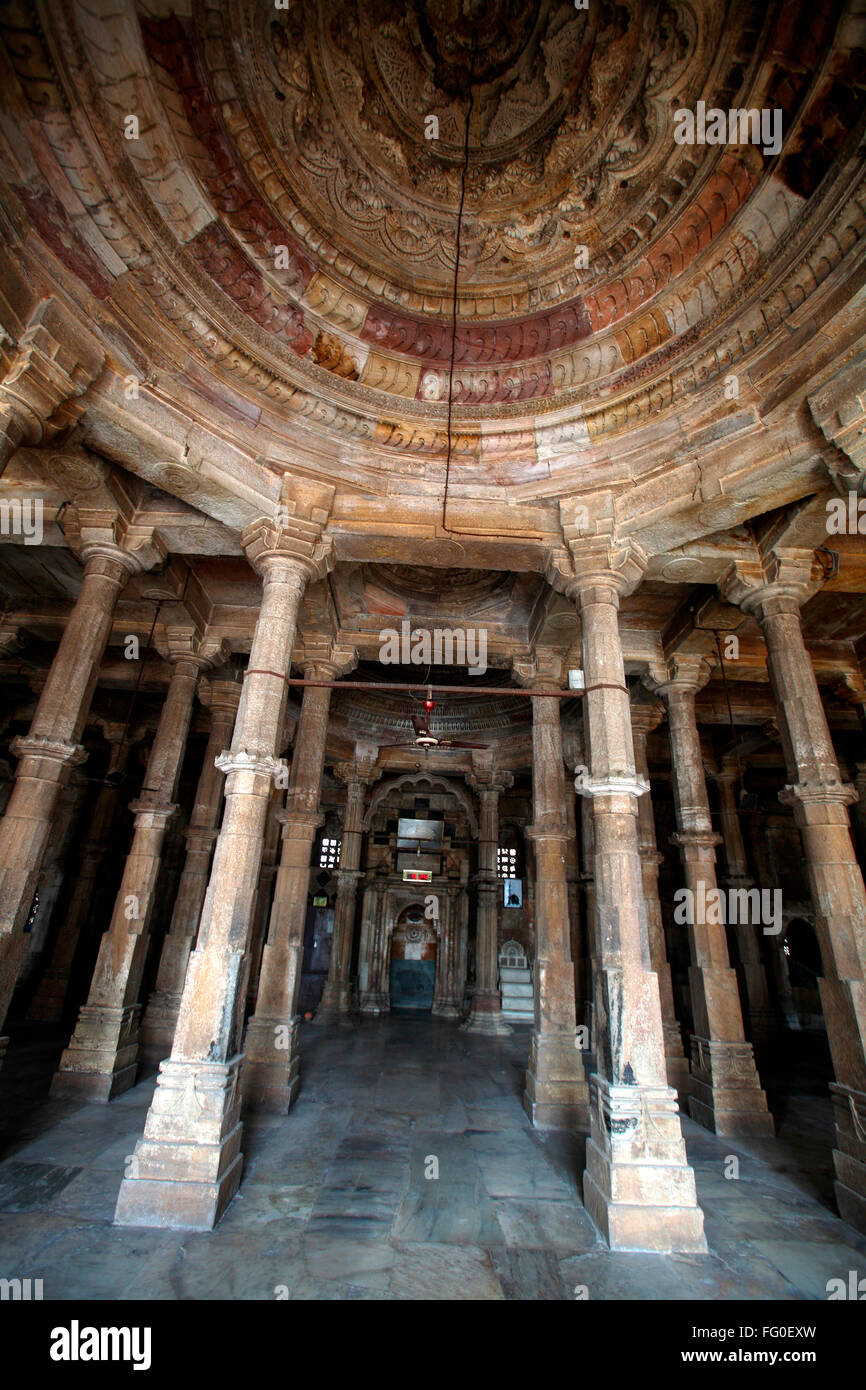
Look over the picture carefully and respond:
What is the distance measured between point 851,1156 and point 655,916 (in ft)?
16.3

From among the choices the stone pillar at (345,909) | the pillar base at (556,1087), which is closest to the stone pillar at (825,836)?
the pillar base at (556,1087)

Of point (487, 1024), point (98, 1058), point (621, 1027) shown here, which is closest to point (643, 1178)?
point (621, 1027)

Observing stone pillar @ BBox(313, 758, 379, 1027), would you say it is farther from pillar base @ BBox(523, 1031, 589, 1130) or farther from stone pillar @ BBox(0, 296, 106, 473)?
stone pillar @ BBox(0, 296, 106, 473)

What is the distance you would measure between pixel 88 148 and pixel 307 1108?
1007cm

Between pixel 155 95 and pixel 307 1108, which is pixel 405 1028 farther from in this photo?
pixel 155 95

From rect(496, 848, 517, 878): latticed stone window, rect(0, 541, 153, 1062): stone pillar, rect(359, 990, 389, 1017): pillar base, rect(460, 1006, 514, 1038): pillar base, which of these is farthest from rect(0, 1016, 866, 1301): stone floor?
rect(496, 848, 517, 878): latticed stone window

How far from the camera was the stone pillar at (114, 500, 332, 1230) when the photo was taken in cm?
438

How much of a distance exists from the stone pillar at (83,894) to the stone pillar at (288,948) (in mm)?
5328

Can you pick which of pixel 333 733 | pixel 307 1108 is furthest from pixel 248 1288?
pixel 333 733

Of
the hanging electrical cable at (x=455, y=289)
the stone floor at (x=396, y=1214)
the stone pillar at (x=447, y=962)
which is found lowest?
the stone floor at (x=396, y=1214)

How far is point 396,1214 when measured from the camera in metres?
4.77

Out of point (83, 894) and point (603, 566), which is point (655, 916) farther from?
point (83, 894)

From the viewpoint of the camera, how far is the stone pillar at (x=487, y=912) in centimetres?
1416

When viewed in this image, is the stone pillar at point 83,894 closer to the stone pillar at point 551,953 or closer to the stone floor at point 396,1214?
the stone floor at point 396,1214
